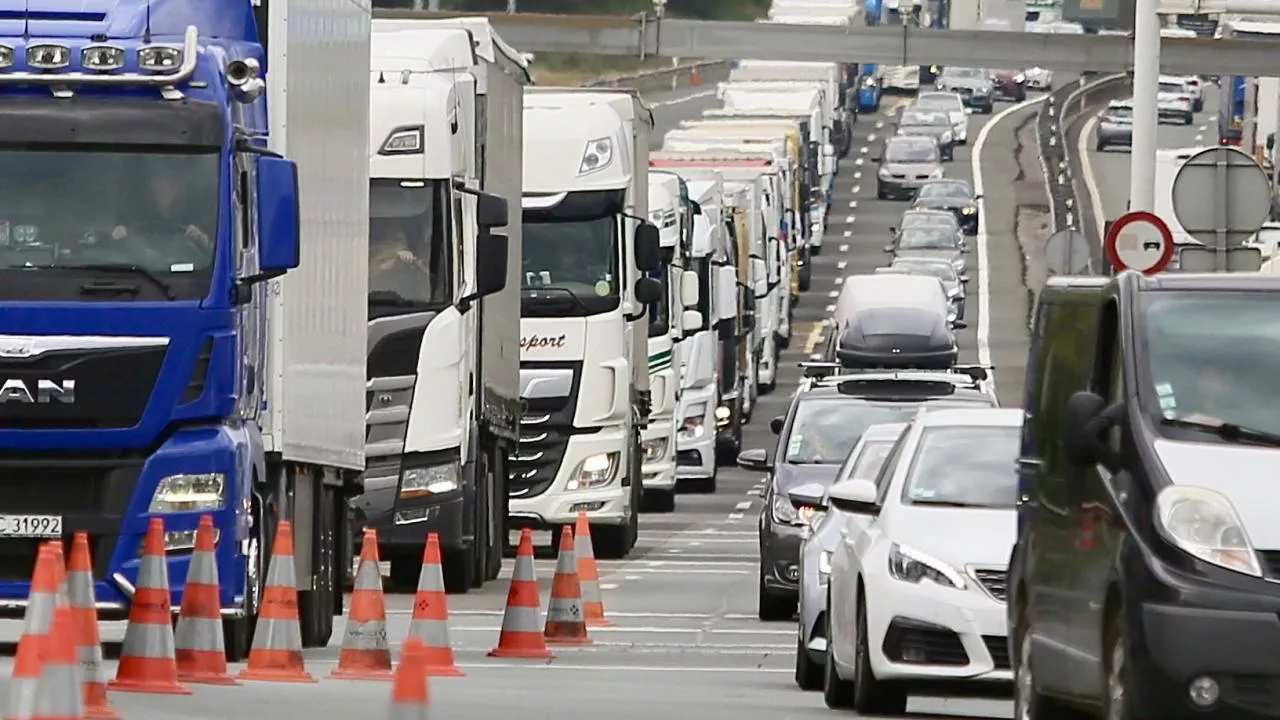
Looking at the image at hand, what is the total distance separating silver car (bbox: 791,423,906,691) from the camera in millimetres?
16000

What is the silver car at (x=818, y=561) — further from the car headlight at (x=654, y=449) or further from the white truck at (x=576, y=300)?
the car headlight at (x=654, y=449)

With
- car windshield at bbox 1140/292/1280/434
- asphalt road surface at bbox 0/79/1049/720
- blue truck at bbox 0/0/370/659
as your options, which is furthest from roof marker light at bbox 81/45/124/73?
car windshield at bbox 1140/292/1280/434

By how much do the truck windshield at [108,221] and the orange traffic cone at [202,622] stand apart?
1267 mm

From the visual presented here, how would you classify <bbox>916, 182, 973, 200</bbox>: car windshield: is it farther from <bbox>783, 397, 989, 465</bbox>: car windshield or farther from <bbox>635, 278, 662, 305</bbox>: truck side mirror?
<bbox>783, 397, 989, 465</bbox>: car windshield

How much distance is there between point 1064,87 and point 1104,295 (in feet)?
365

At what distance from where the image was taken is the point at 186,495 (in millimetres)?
14586

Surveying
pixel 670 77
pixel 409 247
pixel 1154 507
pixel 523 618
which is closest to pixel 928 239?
pixel 409 247

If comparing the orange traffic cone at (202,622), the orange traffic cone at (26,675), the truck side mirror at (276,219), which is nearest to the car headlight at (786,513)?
the truck side mirror at (276,219)

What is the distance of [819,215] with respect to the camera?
83.2 m

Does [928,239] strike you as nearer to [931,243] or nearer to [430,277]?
[931,243]

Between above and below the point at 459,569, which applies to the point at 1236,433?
above

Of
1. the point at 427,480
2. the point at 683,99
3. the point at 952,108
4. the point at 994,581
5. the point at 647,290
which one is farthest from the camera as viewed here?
the point at 683,99

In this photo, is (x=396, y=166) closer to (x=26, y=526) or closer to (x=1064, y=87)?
(x=26, y=526)

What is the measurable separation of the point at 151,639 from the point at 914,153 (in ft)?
270
